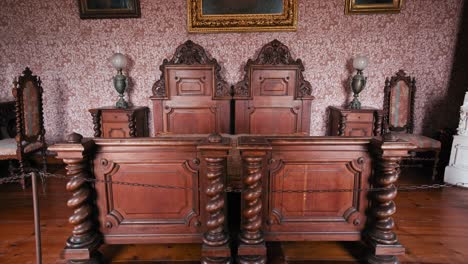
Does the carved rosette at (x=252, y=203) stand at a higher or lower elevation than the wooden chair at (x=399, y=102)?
lower

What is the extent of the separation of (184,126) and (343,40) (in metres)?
Answer: 2.75

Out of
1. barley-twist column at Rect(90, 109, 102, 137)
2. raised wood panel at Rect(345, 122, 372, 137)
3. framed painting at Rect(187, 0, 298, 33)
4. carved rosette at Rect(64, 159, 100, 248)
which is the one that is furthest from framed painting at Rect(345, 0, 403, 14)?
carved rosette at Rect(64, 159, 100, 248)

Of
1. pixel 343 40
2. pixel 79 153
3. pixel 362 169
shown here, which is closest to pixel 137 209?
pixel 79 153

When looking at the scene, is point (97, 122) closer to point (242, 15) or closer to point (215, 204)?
point (242, 15)

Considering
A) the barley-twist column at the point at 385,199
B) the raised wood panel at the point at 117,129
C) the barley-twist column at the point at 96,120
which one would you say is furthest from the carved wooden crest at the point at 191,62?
the barley-twist column at the point at 385,199

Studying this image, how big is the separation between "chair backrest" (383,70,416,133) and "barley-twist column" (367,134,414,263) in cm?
251

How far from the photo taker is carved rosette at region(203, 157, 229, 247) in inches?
68.8

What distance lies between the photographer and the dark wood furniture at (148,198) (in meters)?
1.79

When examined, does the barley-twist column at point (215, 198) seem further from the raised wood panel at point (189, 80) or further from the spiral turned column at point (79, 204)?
the raised wood panel at point (189, 80)

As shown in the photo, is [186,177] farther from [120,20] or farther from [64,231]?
[120,20]

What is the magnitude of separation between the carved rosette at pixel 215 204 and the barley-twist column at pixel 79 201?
77 cm

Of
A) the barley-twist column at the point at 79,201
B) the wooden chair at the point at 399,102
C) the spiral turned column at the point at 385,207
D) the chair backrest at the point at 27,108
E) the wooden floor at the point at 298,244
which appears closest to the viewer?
the barley-twist column at the point at 79,201

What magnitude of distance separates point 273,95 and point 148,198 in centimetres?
270

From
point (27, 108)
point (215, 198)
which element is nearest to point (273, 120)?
point (215, 198)
